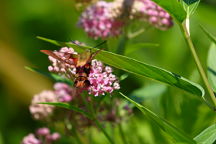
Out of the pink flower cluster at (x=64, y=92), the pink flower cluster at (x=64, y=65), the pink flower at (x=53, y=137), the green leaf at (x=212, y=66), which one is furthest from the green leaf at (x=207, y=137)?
the pink flower at (x=53, y=137)

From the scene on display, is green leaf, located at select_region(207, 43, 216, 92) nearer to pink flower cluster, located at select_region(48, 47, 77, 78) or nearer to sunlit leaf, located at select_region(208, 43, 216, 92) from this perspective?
sunlit leaf, located at select_region(208, 43, 216, 92)

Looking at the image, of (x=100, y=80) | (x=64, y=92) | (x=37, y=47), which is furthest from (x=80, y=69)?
(x=37, y=47)

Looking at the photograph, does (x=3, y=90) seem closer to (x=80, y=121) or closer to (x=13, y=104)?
(x=13, y=104)

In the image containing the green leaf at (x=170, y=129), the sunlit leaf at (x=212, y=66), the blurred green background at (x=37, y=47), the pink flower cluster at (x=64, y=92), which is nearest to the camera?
the green leaf at (x=170, y=129)

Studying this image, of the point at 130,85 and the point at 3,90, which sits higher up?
the point at 130,85

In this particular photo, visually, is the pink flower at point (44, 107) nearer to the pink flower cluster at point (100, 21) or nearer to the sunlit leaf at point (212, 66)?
the pink flower cluster at point (100, 21)

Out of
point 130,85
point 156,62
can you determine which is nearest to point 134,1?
point 156,62

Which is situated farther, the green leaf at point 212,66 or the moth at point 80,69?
the green leaf at point 212,66
